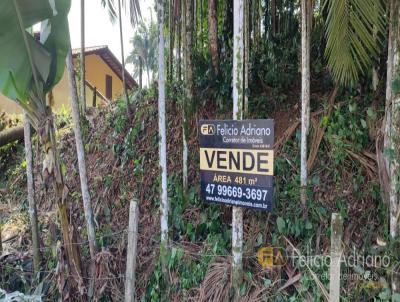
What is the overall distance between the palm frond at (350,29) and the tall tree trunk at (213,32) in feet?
6.88

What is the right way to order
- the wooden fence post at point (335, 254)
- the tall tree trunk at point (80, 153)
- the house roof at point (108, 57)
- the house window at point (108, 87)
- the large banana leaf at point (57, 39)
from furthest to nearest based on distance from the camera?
the house window at point (108, 87) < the house roof at point (108, 57) < the tall tree trunk at point (80, 153) < the large banana leaf at point (57, 39) < the wooden fence post at point (335, 254)

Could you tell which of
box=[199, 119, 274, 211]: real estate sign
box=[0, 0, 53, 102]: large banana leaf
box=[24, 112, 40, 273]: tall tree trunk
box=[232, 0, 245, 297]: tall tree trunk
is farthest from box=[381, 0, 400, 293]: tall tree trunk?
box=[24, 112, 40, 273]: tall tree trunk

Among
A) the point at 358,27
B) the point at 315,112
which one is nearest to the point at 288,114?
the point at 315,112

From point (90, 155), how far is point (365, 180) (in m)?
4.67

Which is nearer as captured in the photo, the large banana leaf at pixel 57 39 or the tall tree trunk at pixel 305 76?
the large banana leaf at pixel 57 39

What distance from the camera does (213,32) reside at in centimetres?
507

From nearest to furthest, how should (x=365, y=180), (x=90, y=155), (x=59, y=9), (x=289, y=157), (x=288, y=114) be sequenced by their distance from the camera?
(x=59, y=9)
(x=365, y=180)
(x=289, y=157)
(x=288, y=114)
(x=90, y=155)

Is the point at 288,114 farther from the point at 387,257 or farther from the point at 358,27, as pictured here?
the point at 387,257

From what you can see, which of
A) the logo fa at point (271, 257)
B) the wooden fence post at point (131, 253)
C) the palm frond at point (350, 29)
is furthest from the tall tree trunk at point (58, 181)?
the palm frond at point (350, 29)

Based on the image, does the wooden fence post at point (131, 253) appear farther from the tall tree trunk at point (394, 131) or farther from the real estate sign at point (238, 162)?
the tall tree trunk at point (394, 131)

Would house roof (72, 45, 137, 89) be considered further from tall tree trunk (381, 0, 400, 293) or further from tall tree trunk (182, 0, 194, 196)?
tall tree trunk (381, 0, 400, 293)

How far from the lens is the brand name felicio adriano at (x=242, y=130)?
2.69 m

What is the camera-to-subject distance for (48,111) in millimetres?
3365

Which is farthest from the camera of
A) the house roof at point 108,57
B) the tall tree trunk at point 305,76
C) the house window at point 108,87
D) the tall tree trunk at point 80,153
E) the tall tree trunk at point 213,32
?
the house window at point 108,87
